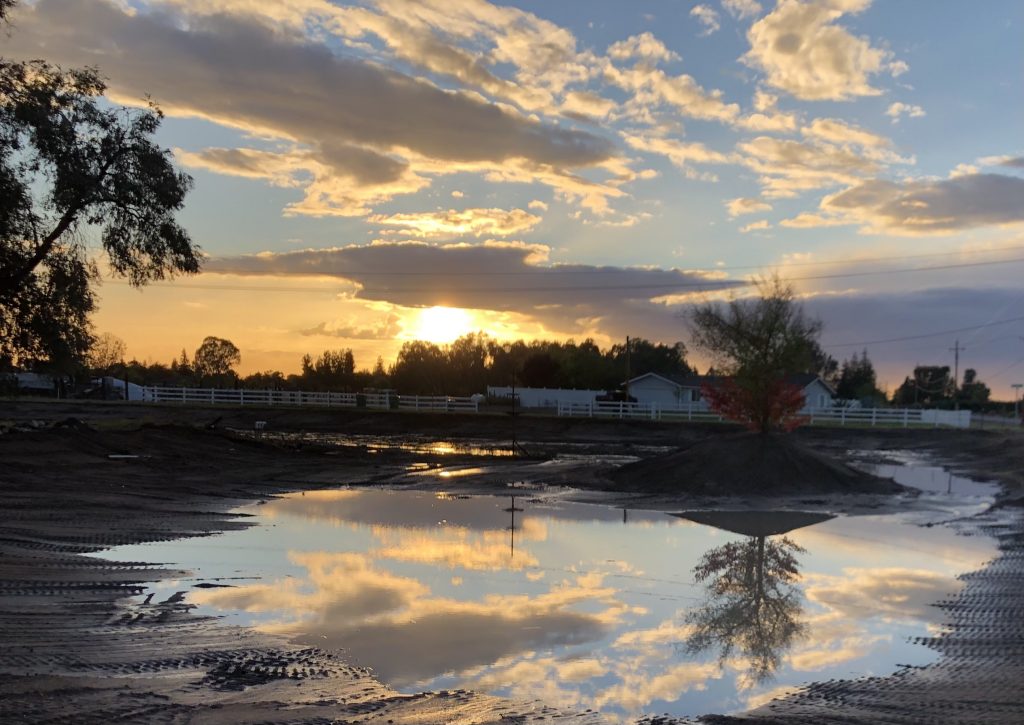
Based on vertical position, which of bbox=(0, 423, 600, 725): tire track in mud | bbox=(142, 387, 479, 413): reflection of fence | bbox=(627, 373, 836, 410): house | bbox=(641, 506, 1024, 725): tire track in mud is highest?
bbox=(627, 373, 836, 410): house

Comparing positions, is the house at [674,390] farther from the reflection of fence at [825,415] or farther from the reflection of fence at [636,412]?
the reflection of fence at [636,412]

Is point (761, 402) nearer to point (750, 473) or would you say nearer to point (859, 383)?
point (750, 473)

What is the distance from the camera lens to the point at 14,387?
21.8 metres

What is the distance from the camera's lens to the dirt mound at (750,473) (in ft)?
79.8

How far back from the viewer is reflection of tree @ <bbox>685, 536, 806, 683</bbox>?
9.05 metres

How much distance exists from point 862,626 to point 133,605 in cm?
892

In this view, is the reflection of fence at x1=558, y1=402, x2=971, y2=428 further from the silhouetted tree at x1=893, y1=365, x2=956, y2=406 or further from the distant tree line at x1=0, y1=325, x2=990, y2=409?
the silhouetted tree at x1=893, y1=365, x2=956, y2=406

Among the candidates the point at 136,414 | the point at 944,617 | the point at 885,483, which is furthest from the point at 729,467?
the point at 136,414

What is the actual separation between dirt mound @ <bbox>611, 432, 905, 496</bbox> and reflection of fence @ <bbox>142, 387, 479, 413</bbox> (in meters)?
36.7

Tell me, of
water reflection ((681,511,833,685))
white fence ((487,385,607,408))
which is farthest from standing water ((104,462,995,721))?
white fence ((487,385,607,408))

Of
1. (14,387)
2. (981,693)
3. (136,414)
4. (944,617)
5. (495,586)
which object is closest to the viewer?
(981,693)

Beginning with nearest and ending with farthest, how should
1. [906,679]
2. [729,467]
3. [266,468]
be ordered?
[906,679] → [729,467] → [266,468]

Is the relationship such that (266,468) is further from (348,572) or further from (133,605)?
(133,605)

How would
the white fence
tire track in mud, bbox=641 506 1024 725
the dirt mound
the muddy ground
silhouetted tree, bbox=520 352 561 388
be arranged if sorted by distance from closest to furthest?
1. the muddy ground
2. tire track in mud, bbox=641 506 1024 725
3. the dirt mound
4. the white fence
5. silhouetted tree, bbox=520 352 561 388
